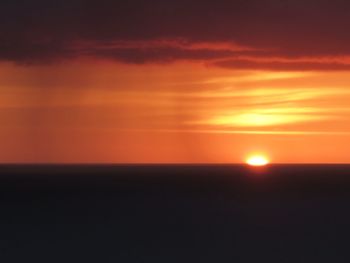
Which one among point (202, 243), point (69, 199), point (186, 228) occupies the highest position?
point (69, 199)

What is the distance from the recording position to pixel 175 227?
32.8 metres

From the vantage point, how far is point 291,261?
2453 centimetres

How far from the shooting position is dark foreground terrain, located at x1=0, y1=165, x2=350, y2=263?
85.0 ft

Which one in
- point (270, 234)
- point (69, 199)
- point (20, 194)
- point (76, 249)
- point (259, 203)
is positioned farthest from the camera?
point (20, 194)

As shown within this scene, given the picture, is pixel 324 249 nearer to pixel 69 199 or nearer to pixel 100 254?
pixel 100 254

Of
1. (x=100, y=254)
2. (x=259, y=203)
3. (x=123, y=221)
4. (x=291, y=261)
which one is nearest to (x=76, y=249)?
(x=100, y=254)

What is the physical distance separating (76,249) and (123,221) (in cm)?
845

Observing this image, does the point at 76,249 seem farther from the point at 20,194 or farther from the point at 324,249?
the point at 20,194

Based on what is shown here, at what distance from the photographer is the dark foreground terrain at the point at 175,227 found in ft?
85.0

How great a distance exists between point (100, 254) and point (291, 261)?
4.09 meters

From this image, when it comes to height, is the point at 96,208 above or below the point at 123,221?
above

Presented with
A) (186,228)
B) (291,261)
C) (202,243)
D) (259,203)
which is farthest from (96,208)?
(291,261)

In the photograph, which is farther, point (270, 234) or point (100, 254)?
point (270, 234)

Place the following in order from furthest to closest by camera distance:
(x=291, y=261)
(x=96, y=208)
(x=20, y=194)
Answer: (x=20, y=194), (x=96, y=208), (x=291, y=261)
